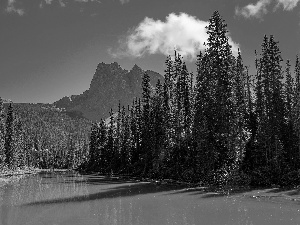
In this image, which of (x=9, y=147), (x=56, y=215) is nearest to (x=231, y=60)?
(x=56, y=215)

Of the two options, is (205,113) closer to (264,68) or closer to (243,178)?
(243,178)

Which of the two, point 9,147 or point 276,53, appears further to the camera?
point 9,147

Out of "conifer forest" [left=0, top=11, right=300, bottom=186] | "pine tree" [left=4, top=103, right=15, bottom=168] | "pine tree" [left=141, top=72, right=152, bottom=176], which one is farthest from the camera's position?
"pine tree" [left=4, top=103, right=15, bottom=168]

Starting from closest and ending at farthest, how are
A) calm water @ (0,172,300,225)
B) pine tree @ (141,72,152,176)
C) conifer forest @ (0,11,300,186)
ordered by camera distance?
1. calm water @ (0,172,300,225)
2. conifer forest @ (0,11,300,186)
3. pine tree @ (141,72,152,176)

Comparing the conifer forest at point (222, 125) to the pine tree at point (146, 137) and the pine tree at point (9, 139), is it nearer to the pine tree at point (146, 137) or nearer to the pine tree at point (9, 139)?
the pine tree at point (146, 137)

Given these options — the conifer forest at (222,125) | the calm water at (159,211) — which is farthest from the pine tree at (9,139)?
the calm water at (159,211)

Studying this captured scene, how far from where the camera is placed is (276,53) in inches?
1897

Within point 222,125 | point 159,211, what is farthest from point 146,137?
point 159,211

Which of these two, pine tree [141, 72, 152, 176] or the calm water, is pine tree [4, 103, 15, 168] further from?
the calm water

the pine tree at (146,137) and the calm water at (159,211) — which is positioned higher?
the pine tree at (146,137)

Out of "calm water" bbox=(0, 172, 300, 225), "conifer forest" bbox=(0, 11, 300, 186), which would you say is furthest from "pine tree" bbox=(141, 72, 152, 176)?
"calm water" bbox=(0, 172, 300, 225)

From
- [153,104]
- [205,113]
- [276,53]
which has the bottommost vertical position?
[205,113]

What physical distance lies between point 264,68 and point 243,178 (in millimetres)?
20024

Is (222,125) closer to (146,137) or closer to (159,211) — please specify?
(159,211)
